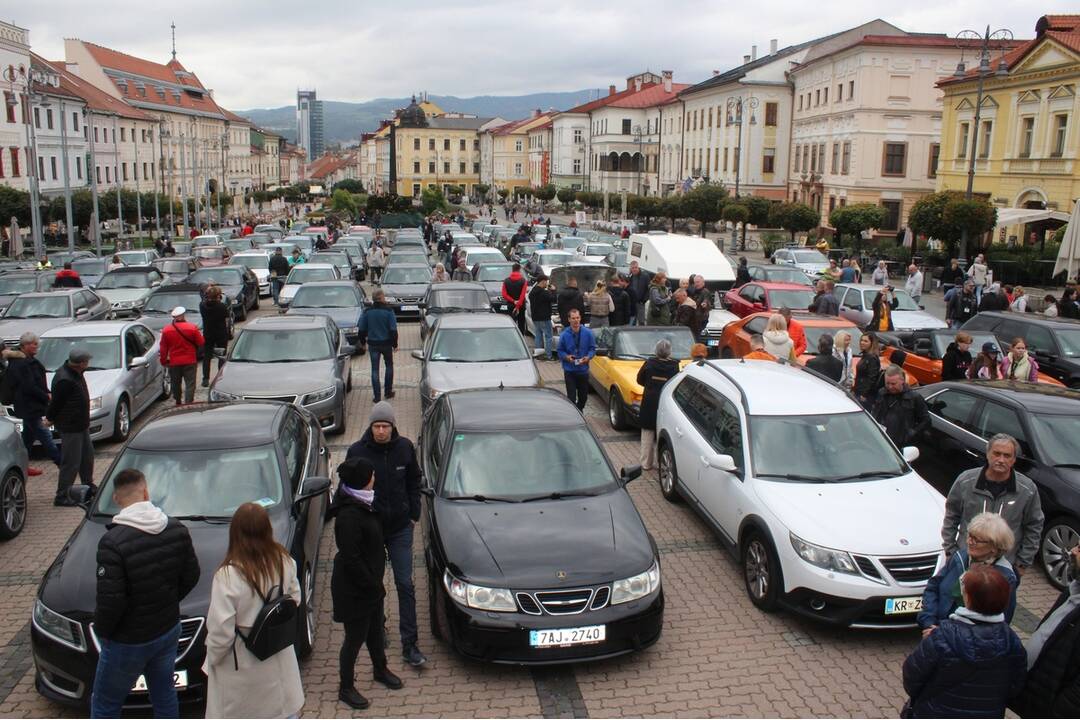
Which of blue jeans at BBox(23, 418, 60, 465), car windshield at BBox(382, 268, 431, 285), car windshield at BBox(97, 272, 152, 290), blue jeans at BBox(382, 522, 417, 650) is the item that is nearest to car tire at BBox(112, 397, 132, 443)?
blue jeans at BBox(23, 418, 60, 465)

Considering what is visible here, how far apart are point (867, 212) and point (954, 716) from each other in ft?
134

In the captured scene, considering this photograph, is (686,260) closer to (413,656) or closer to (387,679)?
(413,656)

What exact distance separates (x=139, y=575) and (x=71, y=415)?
553 cm

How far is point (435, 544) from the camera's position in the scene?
6.81m

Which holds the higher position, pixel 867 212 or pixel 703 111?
pixel 703 111

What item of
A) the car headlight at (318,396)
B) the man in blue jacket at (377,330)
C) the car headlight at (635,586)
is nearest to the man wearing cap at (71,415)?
the car headlight at (318,396)

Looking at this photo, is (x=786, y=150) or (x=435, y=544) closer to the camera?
(x=435, y=544)

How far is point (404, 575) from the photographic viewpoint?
6484 millimetres

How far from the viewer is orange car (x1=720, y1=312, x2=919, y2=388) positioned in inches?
607

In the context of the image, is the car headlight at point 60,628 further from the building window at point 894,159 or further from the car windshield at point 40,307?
the building window at point 894,159

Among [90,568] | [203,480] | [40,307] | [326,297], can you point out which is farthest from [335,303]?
[90,568]

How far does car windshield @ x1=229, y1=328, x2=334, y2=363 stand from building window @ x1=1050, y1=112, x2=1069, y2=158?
3340 centimetres

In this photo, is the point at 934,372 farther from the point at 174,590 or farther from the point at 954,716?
the point at 174,590

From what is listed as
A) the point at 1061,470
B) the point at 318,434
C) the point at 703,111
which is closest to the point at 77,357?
the point at 318,434
